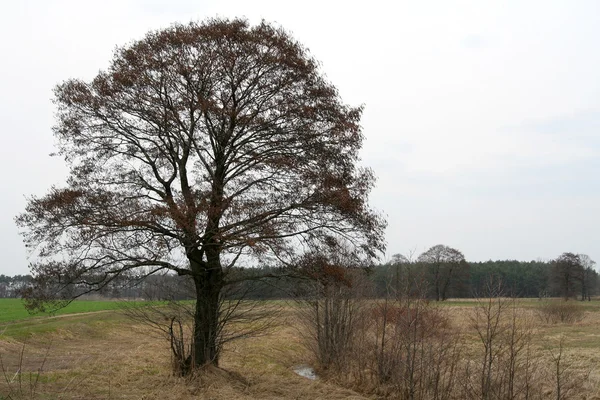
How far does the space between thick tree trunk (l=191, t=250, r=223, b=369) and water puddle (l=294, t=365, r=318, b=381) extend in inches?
235

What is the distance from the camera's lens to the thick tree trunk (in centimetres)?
1334

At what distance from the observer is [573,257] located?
7106 centimetres

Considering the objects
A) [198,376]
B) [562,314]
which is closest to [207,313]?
[198,376]

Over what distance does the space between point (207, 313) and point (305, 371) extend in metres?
7.68

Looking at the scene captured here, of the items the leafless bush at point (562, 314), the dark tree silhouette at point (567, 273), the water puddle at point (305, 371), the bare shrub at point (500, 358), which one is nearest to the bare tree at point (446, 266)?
the leafless bush at point (562, 314)

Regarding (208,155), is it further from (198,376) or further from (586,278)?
(586,278)

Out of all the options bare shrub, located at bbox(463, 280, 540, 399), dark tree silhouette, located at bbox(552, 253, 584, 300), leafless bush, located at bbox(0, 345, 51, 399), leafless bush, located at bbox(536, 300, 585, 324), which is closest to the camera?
leafless bush, located at bbox(0, 345, 51, 399)

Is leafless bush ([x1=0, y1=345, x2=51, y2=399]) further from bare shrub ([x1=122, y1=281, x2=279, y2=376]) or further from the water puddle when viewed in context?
the water puddle

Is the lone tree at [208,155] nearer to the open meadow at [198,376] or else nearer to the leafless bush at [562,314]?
the open meadow at [198,376]

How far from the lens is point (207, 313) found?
1356cm

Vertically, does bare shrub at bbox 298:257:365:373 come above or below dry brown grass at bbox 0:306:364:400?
above

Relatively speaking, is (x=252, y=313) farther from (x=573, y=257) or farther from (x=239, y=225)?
(x=573, y=257)

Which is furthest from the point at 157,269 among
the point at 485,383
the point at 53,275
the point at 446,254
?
the point at 446,254

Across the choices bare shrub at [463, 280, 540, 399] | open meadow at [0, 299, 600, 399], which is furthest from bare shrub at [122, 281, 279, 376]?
bare shrub at [463, 280, 540, 399]
